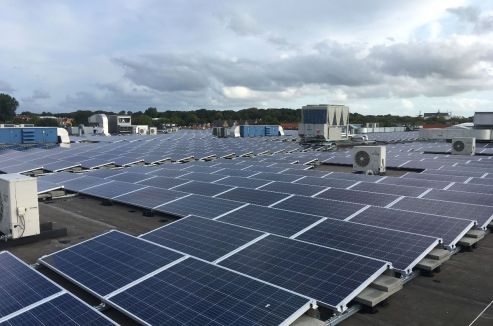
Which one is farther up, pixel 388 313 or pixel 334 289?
pixel 334 289

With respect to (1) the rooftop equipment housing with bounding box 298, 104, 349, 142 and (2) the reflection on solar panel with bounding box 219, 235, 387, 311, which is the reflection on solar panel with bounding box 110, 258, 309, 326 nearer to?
(2) the reflection on solar panel with bounding box 219, 235, 387, 311

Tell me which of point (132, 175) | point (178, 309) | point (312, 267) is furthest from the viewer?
point (132, 175)

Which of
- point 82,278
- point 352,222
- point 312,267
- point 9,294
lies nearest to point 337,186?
point 352,222

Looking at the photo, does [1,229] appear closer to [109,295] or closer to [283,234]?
[109,295]

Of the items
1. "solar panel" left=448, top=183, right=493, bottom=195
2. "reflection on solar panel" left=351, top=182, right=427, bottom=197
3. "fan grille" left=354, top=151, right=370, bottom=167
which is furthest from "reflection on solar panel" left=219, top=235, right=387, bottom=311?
"fan grille" left=354, top=151, right=370, bottom=167

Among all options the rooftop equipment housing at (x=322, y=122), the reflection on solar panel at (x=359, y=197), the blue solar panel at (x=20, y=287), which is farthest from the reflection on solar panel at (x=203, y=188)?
the rooftop equipment housing at (x=322, y=122)
